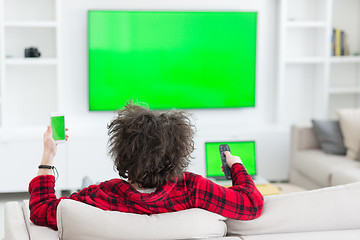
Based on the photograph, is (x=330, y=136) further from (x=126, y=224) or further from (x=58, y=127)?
(x=126, y=224)

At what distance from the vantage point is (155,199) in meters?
1.63

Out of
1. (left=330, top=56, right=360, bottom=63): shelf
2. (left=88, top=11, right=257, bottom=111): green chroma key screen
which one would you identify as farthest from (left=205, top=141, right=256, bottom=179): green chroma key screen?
(left=330, top=56, right=360, bottom=63): shelf

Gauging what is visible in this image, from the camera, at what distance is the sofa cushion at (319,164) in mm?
4277

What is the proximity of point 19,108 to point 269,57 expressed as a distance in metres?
2.41

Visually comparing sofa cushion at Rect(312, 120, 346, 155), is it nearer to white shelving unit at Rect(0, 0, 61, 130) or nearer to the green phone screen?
white shelving unit at Rect(0, 0, 61, 130)

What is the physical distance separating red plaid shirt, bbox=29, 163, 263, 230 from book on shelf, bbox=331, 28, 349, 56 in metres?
3.92

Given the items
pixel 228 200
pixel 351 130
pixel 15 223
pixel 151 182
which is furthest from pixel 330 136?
pixel 15 223

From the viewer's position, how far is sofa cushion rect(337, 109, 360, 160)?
14.6ft

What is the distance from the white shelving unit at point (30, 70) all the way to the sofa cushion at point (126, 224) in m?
3.24

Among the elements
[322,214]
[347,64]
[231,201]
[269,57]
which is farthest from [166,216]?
[347,64]

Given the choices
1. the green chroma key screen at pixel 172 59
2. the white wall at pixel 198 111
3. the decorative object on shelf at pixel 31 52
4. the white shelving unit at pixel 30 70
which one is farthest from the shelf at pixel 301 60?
the decorative object on shelf at pixel 31 52

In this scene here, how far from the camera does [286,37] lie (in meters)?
5.35

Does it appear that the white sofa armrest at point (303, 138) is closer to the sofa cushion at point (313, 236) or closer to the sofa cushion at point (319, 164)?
the sofa cushion at point (319, 164)

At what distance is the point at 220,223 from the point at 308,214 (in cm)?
28
